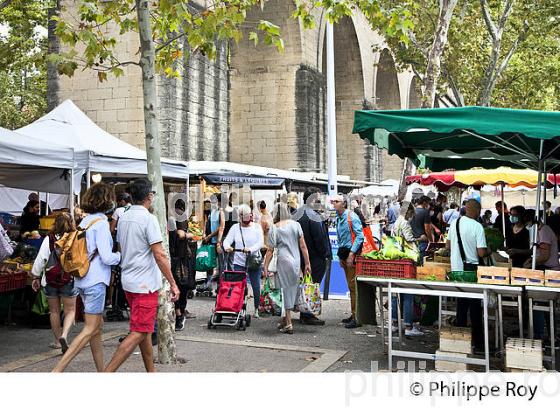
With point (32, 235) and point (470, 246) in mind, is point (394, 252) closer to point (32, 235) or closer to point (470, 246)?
point (470, 246)

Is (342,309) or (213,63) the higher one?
(213,63)

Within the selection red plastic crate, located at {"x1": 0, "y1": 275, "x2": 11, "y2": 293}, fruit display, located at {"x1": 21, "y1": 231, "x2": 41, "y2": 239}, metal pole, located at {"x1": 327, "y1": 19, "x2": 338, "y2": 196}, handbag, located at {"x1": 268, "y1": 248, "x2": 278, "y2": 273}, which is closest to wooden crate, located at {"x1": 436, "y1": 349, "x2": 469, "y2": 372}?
handbag, located at {"x1": 268, "y1": 248, "x2": 278, "y2": 273}

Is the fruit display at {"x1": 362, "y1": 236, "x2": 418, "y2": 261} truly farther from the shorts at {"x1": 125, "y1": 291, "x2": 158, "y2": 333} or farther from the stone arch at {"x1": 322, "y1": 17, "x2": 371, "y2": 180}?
the stone arch at {"x1": 322, "y1": 17, "x2": 371, "y2": 180}

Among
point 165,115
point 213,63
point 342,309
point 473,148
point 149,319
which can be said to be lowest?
point 342,309

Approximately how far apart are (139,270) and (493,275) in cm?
334

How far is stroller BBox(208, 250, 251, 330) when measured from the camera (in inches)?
336

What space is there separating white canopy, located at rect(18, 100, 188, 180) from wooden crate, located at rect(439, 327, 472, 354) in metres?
5.46

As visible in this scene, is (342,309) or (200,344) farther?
(342,309)

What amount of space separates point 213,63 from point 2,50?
7.34 meters

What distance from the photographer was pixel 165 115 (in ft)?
57.6

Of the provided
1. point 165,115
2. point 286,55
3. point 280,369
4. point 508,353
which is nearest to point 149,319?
point 280,369

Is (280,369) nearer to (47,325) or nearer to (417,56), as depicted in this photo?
(47,325)

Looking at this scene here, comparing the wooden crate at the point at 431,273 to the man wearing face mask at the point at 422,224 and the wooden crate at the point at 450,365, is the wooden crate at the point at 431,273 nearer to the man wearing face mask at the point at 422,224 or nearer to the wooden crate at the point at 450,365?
the wooden crate at the point at 450,365

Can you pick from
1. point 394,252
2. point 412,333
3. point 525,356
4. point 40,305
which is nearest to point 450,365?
point 525,356
